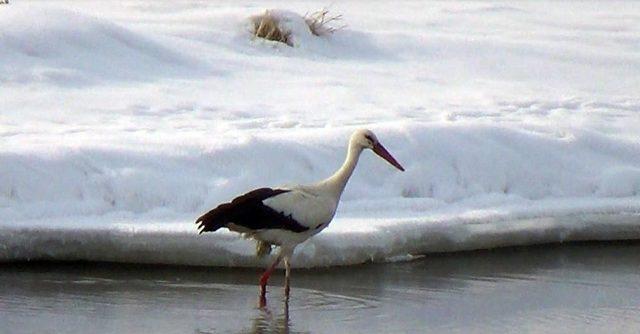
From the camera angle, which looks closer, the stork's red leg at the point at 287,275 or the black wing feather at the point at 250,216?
the black wing feather at the point at 250,216

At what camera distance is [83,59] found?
14297 mm

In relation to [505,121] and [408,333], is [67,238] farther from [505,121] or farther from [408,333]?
[505,121]

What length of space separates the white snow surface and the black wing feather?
62cm

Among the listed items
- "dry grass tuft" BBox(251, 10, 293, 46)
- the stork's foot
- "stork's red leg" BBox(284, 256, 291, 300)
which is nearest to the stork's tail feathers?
"stork's red leg" BBox(284, 256, 291, 300)

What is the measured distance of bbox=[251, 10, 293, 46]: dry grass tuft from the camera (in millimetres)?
15922

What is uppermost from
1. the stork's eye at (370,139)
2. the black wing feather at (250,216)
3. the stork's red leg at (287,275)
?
the stork's eye at (370,139)

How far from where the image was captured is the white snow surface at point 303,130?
10.0 m

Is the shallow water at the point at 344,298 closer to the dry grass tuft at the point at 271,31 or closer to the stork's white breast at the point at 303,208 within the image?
the stork's white breast at the point at 303,208

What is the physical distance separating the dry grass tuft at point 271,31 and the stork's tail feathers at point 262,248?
6617 millimetres

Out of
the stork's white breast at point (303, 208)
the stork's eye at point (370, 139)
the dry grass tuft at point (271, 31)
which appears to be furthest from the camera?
the dry grass tuft at point (271, 31)

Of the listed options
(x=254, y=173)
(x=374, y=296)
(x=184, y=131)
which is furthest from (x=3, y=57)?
(x=374, y=296)

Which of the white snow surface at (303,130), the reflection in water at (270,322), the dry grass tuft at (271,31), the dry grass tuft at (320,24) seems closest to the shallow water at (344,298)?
the reflection in water at (270,322)

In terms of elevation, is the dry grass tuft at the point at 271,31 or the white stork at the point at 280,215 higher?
the dry grass tuft at the point at 271,31

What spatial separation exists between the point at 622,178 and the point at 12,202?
465 centimetres
